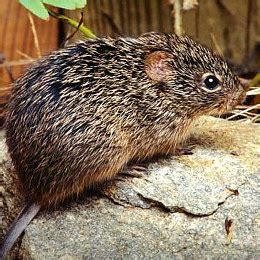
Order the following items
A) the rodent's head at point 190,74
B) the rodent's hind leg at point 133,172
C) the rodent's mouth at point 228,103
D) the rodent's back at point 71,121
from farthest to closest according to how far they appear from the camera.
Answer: the rodent's mouth at point 228,103 < the rodent's head at point 190,74 < the rodent's hind leg at point 133,172 < the rodent's back at point 71,121

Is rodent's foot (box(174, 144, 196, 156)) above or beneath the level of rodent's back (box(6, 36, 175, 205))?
beneath

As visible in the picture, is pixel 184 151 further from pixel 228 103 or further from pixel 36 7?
pixel 36 7

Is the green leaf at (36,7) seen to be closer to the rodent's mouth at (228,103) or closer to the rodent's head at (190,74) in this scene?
the rodent's head at (190,74)

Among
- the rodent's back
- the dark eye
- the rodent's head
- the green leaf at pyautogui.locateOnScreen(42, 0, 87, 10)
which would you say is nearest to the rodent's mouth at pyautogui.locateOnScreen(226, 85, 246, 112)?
the rodent's head

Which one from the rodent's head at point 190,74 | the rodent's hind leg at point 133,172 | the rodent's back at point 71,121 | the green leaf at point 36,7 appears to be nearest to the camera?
Result: the green leaf at point 36,7

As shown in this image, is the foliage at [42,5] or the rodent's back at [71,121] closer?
the foliage at [42,5]

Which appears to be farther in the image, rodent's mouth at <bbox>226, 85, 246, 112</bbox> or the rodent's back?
rodent's mouth at <bbox>226, 85, 246, 112</bbox>

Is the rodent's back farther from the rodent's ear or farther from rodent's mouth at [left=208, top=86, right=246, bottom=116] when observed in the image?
rodent's mouth at [left=208, top=86, right=246, bottom=116]

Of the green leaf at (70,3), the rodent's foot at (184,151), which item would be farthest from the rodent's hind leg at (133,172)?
the green leaf at (70,3)
